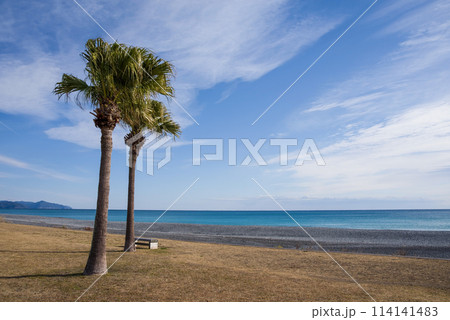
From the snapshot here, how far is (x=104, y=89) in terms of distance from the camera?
33.7 feet

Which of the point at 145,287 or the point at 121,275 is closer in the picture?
the point at 145,287

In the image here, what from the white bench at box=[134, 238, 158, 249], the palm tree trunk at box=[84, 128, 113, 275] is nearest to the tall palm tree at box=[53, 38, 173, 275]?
the palm tree trunk at box=[84, 128, 113, 275]

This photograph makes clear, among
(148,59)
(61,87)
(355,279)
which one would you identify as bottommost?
(355,279)

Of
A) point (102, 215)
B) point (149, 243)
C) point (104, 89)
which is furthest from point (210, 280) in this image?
point (149, 243)

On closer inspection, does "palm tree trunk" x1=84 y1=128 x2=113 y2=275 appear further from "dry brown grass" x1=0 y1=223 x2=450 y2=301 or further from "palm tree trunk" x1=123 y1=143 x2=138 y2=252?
"palm tree trunk" x1=123 y1=143 x2=138 y2=252

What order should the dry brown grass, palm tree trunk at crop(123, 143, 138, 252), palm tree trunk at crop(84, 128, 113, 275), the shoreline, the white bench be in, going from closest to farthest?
1. the dry brown grass
2. palm tree trunk at crop(84, 128, 113, 275)
3. palm tree trunk at crop(123, 143, 138, 252)
4. the white bench
5. the shoreline

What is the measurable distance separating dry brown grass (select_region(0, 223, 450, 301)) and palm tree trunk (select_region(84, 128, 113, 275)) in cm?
43

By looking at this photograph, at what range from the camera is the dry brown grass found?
308 inches

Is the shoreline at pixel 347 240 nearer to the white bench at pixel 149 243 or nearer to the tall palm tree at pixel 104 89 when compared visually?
the white bench at pixel 149 243

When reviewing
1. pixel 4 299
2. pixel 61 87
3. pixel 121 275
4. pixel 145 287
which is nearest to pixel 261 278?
pixel 145 287

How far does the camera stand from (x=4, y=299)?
7.16 m

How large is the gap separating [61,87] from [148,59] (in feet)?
10.2

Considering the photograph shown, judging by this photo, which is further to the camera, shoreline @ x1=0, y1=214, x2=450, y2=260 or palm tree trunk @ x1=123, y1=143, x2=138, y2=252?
shoreline @ x1=0, y1=214, x2=450, y2=260
